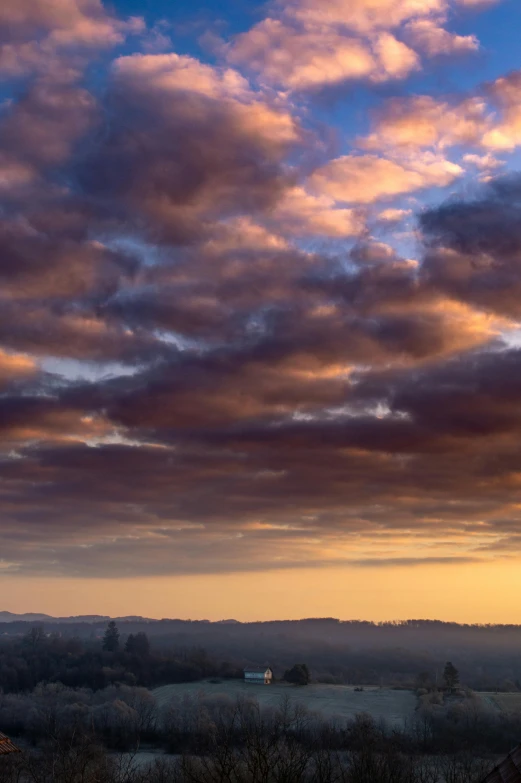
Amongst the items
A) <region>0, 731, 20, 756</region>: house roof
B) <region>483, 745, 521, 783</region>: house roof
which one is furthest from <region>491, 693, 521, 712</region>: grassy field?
<region>483, 745, 521, 783</region>: house roof

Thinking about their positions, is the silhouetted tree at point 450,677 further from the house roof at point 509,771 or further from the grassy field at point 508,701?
the house roof at point 509,771

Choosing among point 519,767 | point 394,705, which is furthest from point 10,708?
point 519,767

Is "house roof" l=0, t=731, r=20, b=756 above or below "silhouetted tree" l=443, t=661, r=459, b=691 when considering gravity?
above

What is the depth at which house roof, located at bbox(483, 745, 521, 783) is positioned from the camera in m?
11.9

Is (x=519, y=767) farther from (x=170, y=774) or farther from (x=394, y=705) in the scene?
(x=394, y=705)

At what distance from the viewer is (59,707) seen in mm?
182000

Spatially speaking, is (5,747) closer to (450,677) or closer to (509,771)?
(509,771)

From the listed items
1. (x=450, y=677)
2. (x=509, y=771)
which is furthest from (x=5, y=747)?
(x=450, y=677)

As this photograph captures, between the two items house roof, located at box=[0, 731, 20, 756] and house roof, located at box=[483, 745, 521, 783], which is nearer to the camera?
house roof, located at box=[483, 745, 521, 783]

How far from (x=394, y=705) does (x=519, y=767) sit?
595 ft

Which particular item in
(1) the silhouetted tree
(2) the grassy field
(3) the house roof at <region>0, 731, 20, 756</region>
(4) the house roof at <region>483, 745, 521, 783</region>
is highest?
(4) the house roof at <region>483, 745, 521, 783</region>

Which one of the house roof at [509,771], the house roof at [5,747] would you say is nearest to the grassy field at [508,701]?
the house roof at [5,747]

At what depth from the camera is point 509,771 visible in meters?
12.4

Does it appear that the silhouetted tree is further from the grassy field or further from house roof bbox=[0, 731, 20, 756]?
house roof bbox=[0, 731, 20, 756]
